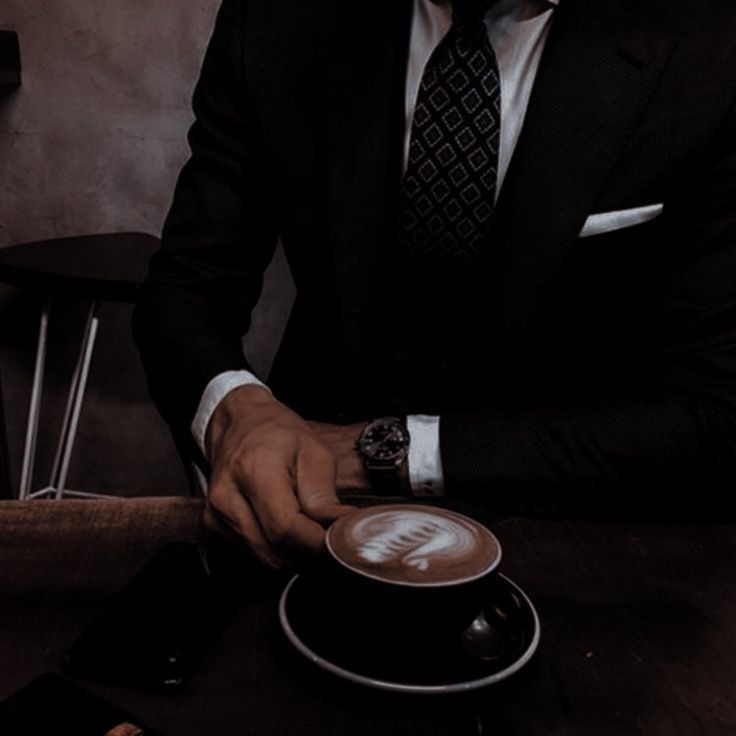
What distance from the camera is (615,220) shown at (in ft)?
4.96

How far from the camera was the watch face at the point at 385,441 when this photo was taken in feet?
4.27

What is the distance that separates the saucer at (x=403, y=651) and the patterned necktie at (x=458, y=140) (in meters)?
0.86

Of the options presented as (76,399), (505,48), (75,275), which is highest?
(505,48)

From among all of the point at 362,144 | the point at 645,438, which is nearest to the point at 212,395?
the point at 362,144

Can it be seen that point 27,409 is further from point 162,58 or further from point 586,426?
point 586,426

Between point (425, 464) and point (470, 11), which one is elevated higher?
point (470, 11)

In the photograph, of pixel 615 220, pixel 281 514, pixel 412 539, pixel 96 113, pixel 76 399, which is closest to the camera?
pixel 412 539

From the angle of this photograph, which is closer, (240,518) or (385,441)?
(240,518)

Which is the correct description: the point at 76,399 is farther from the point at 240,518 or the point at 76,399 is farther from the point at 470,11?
the point at 240,518

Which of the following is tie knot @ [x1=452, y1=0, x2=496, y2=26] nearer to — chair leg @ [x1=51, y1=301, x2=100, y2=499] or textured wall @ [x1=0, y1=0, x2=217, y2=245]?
chair leg @ [x1=51, y1=301, x2=100, y2=499]

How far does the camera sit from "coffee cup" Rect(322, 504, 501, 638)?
77 centimetres

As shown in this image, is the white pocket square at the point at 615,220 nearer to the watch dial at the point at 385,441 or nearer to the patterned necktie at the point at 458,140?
the patterned necktie at the point at 458,140

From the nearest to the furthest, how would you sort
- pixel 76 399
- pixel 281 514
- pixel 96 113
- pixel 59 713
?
pixel 59 713
pixel 281 514
pixel 76 399
pixel 96 113

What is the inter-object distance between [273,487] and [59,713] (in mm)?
379
